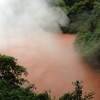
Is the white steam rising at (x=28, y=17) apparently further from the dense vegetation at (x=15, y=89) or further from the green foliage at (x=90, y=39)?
the dense vegetation at (x=15, y=89)

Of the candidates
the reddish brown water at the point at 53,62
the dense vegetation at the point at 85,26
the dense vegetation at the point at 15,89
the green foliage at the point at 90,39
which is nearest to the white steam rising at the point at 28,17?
the dense vegetation at the point at 85,26

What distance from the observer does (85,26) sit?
1734 cm

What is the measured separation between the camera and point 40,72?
14469mm

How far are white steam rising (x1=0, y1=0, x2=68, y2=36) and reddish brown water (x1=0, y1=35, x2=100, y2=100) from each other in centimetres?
98

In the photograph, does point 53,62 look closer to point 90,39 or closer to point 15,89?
point 90,39

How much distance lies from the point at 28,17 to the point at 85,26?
13.9 feet

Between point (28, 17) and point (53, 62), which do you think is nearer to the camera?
point (53, 62)

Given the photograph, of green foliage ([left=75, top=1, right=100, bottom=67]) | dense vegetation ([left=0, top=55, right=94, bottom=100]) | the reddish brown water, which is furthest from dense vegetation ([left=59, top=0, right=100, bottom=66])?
dense vegetation ([left=0, top=55, right=94, bottom=100])

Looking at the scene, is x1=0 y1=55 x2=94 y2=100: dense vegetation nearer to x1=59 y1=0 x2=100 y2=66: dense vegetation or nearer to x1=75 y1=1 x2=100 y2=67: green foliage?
x1=75 y1=1 x2=100 y2=67: green foliage

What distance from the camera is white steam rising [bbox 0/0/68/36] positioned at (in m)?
18.7

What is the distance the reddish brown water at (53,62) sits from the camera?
13.5 m

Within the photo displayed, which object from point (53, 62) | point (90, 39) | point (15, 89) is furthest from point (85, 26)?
point (15, 89)

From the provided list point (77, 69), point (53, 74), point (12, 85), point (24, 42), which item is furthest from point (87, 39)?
point (12, 85)

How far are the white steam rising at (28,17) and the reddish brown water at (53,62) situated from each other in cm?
98
